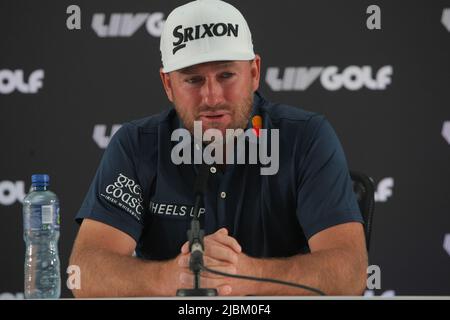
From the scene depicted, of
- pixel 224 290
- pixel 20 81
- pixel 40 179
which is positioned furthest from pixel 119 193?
pixel 20 81

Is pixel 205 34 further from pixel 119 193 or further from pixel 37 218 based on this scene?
pixel 37 218

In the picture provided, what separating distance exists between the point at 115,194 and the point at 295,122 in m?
0.50

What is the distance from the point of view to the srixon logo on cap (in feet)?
5.10

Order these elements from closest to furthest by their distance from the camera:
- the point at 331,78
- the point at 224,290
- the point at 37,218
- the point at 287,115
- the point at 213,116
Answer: the point at 224,290
the point at 213,116
the point at 287,115
the point at 37,218
the point at 331,78

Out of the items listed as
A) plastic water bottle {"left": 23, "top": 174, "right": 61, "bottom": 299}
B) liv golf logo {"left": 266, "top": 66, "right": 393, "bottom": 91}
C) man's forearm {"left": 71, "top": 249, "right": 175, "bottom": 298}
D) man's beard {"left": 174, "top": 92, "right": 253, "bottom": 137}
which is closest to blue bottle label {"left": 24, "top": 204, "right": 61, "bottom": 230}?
plastic water bottle {"left": 23, "top": 174, "right": 61, "bottom": 299}

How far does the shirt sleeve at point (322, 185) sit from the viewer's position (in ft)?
5.16

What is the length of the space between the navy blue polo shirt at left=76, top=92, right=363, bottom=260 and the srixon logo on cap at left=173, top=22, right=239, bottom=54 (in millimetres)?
289

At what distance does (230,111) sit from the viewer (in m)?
1.66

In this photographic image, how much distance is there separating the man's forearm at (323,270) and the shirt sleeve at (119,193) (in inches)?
16.6

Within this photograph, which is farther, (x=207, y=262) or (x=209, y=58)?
(x=209, y=58)

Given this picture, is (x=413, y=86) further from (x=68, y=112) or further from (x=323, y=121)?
(x=68, y=112)

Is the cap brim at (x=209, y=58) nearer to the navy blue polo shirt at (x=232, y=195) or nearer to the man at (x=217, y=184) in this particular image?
the man at (x=217, y=184)

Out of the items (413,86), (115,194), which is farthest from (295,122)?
(413,86)

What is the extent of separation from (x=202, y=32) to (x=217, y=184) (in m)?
0.39
